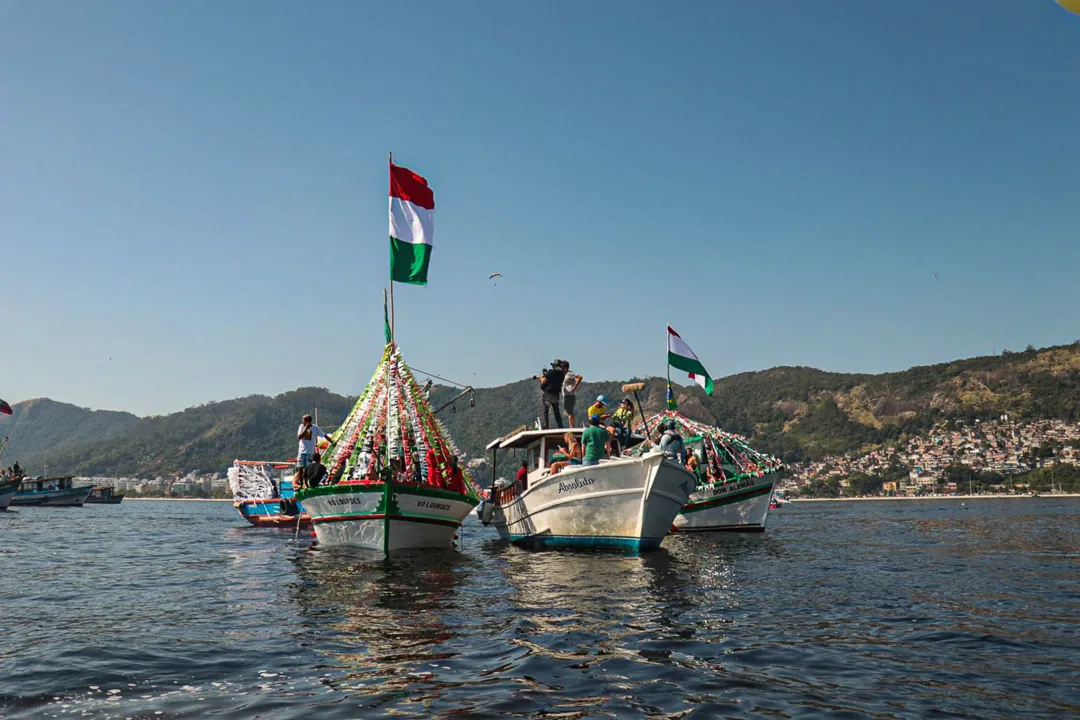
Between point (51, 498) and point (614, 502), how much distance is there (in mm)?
80816

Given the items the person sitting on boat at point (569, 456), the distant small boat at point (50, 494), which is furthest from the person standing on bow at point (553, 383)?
the distant small boat at point (50, 494)

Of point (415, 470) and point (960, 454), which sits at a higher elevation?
point (415, 470)

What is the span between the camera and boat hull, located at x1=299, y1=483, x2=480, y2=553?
63.9 ft

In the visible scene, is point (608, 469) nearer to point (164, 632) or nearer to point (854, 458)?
point (164, 632)

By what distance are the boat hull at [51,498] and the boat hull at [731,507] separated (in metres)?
71.7

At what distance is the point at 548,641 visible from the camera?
8656 mm

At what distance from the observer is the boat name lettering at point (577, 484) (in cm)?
1930

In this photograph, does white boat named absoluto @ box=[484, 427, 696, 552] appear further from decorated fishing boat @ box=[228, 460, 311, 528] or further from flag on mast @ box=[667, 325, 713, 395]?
decorated fishing boat @ box=[228, 460, 311, 528]

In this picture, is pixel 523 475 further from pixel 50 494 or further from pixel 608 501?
pixel 50 494

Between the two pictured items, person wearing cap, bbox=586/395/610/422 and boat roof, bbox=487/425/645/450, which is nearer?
person wearing cap, bbox=586/395/610/422

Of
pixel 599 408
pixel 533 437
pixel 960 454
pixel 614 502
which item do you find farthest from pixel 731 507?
pixel 960 454

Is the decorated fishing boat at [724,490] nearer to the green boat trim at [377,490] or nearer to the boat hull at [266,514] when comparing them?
the green boat trim at [377,490]

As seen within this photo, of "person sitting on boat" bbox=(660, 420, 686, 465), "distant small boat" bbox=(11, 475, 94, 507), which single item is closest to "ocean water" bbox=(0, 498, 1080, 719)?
"person sitting on boat" bbox=(660, 420, 686, 465)

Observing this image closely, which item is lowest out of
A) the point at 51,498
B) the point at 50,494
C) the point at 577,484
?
the point at 51,498
